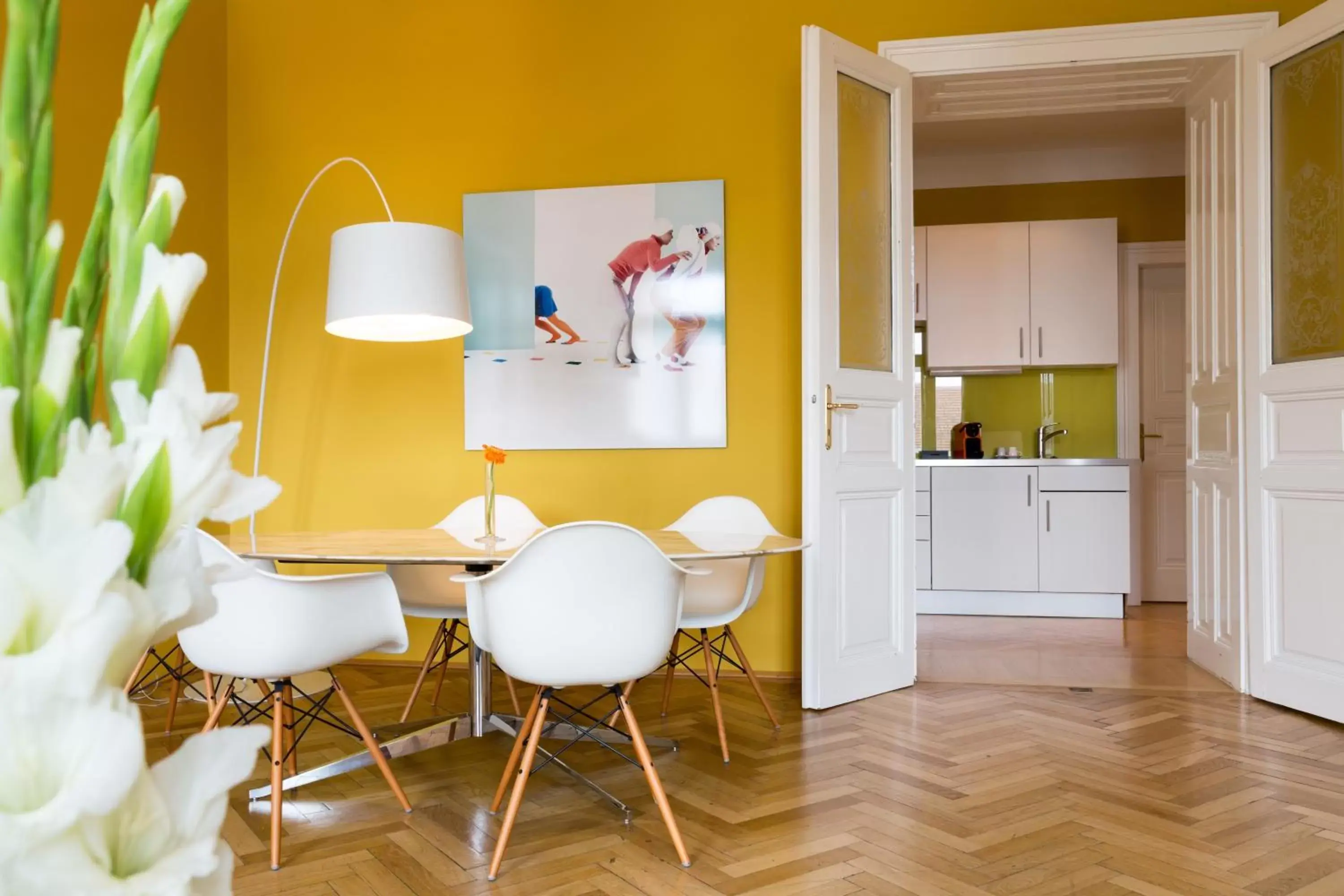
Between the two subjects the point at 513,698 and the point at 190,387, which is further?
the point at 513,698

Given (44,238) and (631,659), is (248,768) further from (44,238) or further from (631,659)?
(631,659)

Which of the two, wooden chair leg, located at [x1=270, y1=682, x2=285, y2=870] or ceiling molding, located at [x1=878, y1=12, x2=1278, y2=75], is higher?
ceiling molding, located at [x1=878, y1=12, x2=1278, y2=75]

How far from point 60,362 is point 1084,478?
20.2 feet

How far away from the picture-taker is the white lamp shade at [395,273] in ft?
9.41

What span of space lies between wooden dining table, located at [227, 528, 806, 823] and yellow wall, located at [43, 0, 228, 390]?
1.34 meters

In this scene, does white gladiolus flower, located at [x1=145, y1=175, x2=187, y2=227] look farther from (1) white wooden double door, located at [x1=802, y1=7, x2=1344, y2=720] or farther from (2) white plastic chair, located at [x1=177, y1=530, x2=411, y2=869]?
(1) white wooden double door, located at [x1=802, y1=7, x2=1344, y2=720]

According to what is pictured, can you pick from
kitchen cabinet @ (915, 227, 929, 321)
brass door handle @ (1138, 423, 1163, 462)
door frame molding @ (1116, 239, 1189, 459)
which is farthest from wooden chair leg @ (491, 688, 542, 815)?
brass door handle @ (1138, 423, 1163, 462)

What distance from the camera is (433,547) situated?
270 centimetres

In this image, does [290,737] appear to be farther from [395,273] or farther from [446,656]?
[395,273]

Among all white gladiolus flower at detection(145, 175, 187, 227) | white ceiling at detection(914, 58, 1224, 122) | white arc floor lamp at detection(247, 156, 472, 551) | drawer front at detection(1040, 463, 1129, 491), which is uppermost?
white ceiling at detection(914, 58, 1224, 122)

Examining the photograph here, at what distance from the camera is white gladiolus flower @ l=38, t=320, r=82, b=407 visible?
0.25 metres

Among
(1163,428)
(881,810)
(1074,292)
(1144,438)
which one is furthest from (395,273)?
(1163,428)

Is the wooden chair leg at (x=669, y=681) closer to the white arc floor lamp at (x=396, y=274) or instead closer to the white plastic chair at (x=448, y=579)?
the white plastic chair at (x=448, y=579)

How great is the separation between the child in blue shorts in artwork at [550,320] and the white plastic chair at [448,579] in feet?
2.94
